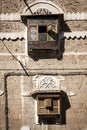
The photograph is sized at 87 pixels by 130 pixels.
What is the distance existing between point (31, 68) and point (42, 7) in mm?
2330

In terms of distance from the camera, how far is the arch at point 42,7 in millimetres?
13398

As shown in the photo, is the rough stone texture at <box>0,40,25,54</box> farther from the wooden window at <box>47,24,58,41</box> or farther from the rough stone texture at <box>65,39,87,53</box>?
the rough stone texture at <box>65,39,87,53</box>

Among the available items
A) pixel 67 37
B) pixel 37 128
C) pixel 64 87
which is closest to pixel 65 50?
pixel 67 37

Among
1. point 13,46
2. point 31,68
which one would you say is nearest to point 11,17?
point 13,46

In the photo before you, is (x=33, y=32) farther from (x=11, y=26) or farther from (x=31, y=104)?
(x=31, y=104)

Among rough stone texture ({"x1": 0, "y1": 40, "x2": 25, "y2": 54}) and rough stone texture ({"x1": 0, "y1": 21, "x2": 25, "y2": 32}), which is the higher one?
rough stone texture ({"x1": 0, "y1": 21, "x2": 25, "y2": 32})

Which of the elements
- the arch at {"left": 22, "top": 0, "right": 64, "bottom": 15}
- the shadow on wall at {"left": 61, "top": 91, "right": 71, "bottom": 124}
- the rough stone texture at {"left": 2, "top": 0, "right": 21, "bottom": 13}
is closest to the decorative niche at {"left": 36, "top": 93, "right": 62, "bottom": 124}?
the shadow on wall at {"left": 61, "top": 91, "right": 71, "bottom": 124}

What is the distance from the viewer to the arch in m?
13.4

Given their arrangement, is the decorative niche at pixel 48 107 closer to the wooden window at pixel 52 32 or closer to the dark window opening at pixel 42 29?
the wooden window at pixel 52 32

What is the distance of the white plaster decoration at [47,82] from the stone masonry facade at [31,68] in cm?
14

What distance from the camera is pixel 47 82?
45.1ft

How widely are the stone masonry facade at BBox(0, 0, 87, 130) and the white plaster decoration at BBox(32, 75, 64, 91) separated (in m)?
0.14

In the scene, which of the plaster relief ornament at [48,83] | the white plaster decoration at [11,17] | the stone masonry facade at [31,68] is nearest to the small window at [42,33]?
the stone masonry facade at [31,68]

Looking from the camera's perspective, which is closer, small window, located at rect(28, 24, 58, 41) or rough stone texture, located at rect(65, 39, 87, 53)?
small window, located at rect(28, 24, 58, 41)
